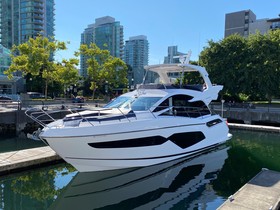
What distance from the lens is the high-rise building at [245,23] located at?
84.2 meters

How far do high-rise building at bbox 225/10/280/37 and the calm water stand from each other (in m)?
82.9

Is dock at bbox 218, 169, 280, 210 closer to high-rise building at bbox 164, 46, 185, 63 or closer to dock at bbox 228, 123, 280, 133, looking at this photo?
high-rise building at bbox 164, 46, 185, 63

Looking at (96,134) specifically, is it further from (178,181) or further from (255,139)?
(255,139)

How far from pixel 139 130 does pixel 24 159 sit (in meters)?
4.93

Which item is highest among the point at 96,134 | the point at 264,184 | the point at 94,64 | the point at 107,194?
the point at 94,64

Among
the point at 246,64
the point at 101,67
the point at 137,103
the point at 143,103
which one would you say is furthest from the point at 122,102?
the point at 101,67

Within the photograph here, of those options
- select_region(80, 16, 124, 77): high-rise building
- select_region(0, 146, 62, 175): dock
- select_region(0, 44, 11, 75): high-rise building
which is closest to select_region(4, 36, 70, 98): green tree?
select_region(0, 146, 62, 175): dock

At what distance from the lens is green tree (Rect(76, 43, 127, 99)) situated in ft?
124

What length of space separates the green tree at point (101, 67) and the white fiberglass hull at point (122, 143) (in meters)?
27.8

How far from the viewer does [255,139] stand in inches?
742

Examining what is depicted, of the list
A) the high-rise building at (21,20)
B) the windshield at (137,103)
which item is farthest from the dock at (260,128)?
the high-rise building at (21,20)

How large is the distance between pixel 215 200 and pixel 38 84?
176ft

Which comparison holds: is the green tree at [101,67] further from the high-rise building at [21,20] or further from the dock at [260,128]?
the high-rise building at [21,20]

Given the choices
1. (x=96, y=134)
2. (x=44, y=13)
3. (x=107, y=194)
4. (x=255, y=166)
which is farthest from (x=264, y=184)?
(x=44, y=13)
